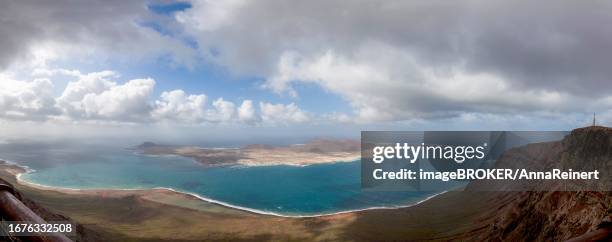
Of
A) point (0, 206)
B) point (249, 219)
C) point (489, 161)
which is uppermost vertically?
point (0, 206)

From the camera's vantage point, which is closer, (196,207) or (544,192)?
(544,192)

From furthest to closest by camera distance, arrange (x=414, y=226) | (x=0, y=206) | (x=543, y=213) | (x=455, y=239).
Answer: (x=414, y=226) < (x=455, y=239) < (x=543, y=213) < (x=0, y=206)

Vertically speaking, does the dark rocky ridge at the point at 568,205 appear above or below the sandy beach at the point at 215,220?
above

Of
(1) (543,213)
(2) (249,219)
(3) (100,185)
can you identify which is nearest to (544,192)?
(1) (543,213)

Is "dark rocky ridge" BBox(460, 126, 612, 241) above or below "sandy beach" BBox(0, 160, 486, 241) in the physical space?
above

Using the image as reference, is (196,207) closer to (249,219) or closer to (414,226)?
(249,219)

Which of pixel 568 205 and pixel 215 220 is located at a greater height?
pixel 568 205

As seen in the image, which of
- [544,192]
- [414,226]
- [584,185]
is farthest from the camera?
[414,226]

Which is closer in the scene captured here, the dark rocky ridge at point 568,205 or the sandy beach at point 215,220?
the dark rocky ridge at point 568,205

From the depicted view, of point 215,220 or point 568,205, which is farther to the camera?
point 215,220

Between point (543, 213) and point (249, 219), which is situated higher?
point (543, 213)

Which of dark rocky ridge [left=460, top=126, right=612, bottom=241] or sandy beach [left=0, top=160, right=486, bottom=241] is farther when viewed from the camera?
sandy beach [left=0, top=160, right=486, bottom=241]
